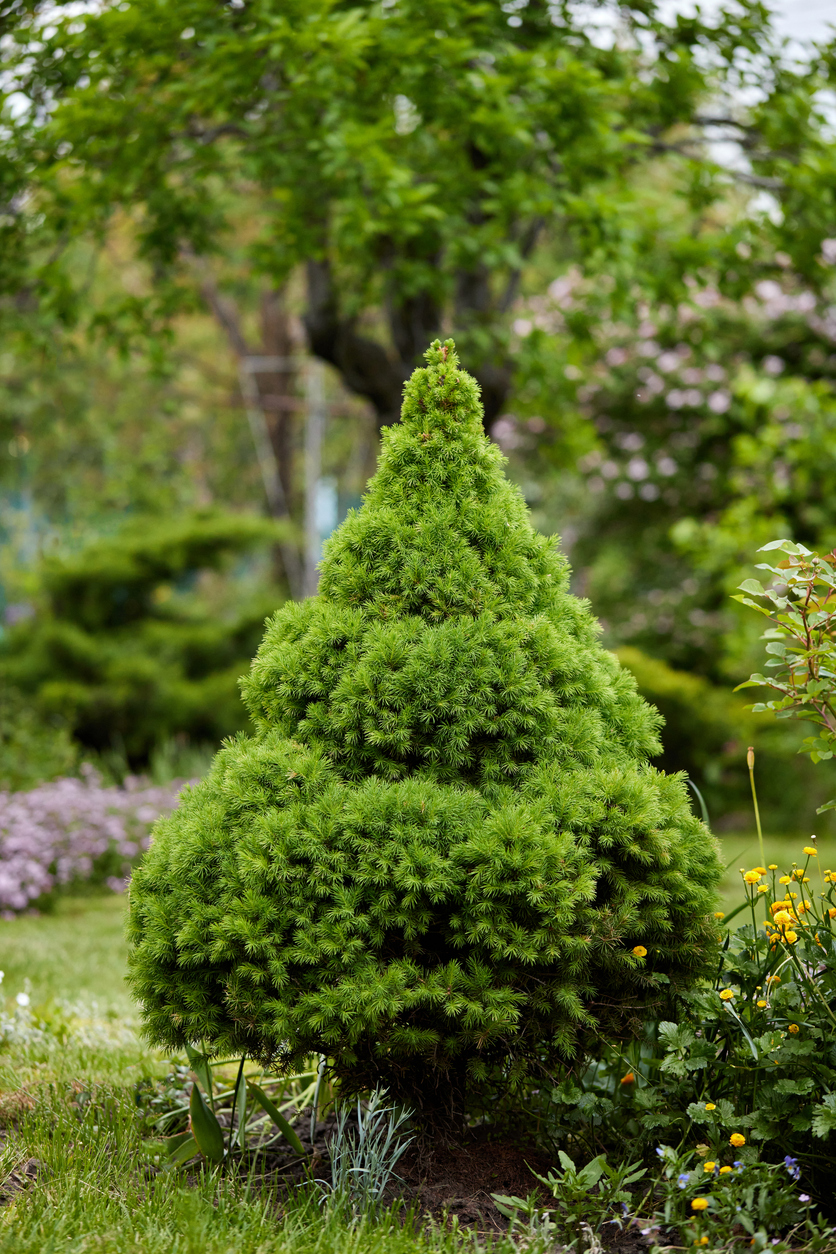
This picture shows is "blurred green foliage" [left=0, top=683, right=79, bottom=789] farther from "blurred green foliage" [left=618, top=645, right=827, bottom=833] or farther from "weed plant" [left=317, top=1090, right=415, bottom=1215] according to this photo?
"weed plant" [left=317, top=1090, right=415, bottom=1215]

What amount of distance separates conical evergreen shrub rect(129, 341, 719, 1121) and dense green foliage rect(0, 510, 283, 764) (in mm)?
7015

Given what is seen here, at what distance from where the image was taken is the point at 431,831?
2.17 metres

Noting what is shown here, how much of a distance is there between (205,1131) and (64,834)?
486 centimetres

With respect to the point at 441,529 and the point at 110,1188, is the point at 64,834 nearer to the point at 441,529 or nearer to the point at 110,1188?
the point at 110,1188

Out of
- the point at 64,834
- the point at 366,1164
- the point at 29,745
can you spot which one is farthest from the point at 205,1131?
the point at 29,745

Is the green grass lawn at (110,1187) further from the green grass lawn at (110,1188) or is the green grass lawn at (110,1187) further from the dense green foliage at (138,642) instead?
the dense green foliage at (138,642)

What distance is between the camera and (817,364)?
10312mm

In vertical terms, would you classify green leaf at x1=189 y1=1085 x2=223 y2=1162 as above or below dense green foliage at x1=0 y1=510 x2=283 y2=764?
above

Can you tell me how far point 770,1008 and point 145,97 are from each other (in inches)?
191

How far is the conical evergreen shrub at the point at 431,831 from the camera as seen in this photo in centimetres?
212

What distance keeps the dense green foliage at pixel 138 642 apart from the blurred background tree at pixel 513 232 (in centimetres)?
19

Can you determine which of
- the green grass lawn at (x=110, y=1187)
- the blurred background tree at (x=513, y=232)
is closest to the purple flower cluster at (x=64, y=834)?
the blurred background tree at (x=513, y=232)

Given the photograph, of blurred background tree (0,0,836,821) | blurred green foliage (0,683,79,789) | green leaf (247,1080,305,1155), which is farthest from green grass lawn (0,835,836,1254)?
blurred green foliage (0,683,79,789)

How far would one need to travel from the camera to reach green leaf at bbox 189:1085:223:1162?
2.34 m
